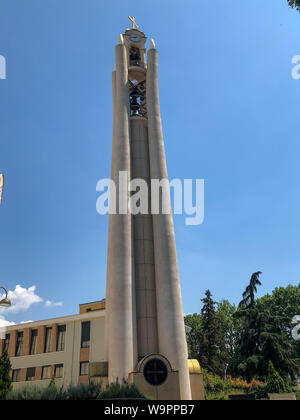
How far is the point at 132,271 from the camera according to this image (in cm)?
2223

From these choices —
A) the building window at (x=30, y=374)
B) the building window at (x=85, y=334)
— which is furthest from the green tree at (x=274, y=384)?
the building window at (x=30, y=374)

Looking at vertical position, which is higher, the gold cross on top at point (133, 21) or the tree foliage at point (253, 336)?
the gold cross on top at point (133, 21)

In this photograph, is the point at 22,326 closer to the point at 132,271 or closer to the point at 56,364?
→ the point at 56,364

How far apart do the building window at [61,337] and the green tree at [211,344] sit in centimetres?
2455

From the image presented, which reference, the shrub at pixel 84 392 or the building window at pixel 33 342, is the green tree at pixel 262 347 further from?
the shrub at pixel 84 392

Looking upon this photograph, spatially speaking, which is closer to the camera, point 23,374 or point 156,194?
point 156,194

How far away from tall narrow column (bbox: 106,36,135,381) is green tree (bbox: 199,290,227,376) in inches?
1341

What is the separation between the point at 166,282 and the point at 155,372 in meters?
5.42

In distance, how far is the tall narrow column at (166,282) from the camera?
66.8ft

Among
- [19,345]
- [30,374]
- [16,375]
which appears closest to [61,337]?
[30,374]

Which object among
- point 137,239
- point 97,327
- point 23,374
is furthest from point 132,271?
point 23,374

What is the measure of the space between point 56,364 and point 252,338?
2387 cm

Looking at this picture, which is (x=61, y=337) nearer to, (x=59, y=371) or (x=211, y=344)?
(x=59, y=371)

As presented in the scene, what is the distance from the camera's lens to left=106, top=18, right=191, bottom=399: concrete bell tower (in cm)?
1919
